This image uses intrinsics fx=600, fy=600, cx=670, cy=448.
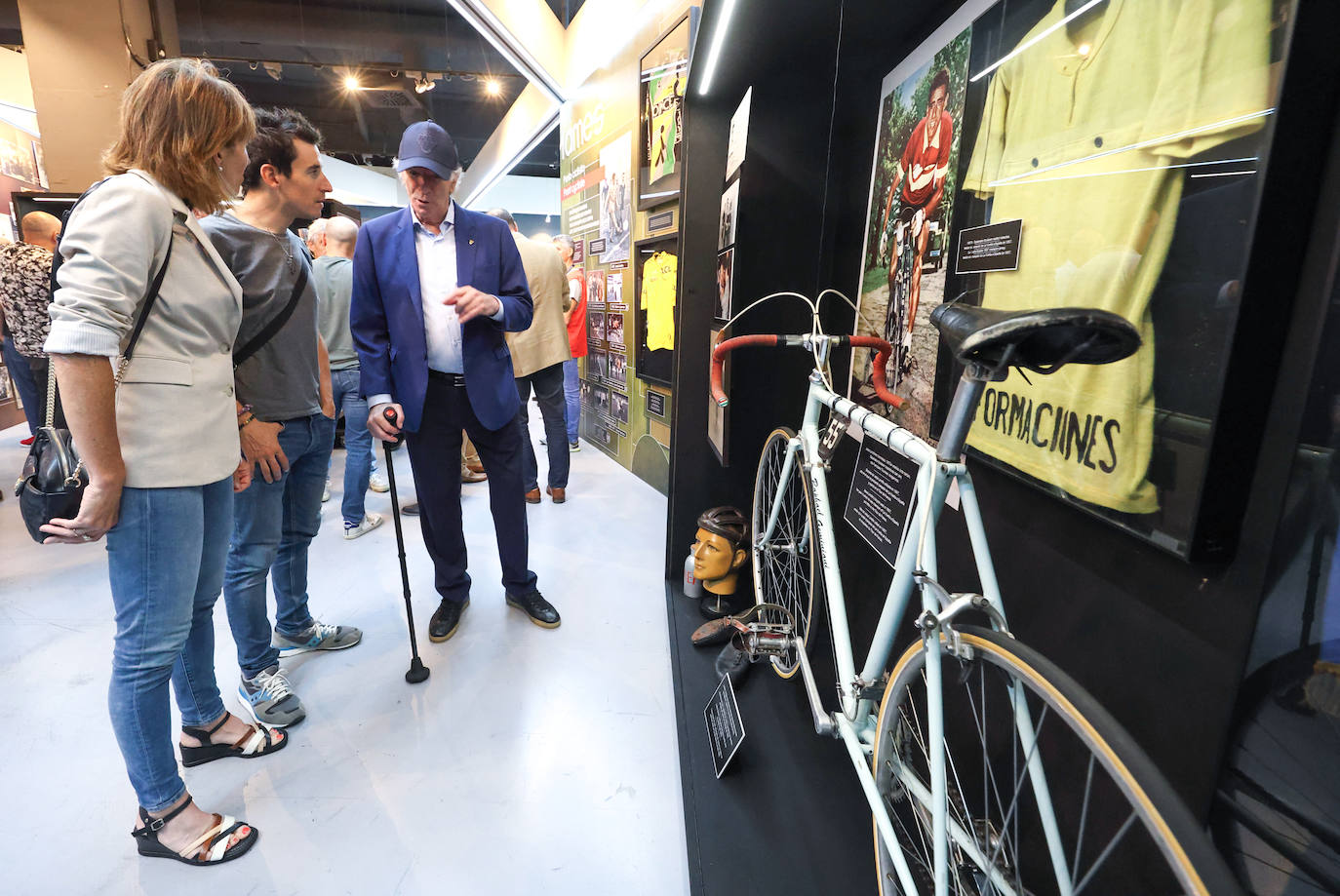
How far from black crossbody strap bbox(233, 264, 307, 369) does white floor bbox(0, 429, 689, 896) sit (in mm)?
1176

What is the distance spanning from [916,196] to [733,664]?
1.51 meters

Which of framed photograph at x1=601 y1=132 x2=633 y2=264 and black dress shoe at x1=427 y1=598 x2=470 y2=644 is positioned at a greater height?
framed photograph at x1=601 y1=132 x2=633 y2=264

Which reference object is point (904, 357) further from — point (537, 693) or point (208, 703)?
point (208, 703)

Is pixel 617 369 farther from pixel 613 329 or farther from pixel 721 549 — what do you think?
pixel 721 549

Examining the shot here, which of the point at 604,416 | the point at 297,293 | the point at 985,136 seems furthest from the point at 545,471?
the point at 985,136

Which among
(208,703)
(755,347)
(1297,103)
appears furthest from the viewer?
(755,347)

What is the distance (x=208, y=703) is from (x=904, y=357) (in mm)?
2176

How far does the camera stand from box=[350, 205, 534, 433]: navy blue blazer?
6.73 feet

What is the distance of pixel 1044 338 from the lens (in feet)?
2.32

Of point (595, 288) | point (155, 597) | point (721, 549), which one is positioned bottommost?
point (721, 549)

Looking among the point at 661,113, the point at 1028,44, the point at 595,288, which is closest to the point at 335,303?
the point at 661,113

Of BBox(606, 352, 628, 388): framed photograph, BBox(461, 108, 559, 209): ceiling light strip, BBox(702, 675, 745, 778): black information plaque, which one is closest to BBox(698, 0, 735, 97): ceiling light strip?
BBox(702, 675, 745, 778): black information plaque

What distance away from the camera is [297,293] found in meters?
1.73

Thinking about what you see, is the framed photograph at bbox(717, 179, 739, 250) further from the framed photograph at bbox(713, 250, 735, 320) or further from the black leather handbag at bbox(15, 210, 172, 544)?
→ the black leather handbag at bbox(15, 210, 172, 544)
